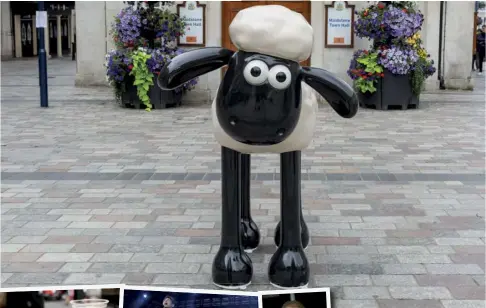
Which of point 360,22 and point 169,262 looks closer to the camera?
point 169,262

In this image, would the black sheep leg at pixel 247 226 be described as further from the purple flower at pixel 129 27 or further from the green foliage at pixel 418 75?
the green foliage at pixel 418 75

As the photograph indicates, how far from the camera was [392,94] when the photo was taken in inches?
470

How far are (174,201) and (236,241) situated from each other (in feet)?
6.70

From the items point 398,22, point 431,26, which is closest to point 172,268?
point 398,22

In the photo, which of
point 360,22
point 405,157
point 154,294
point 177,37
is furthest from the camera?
point 177,37

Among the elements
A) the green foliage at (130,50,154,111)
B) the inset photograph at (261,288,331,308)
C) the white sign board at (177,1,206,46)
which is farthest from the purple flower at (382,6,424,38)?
the inset photograph at (261,288,331,308)

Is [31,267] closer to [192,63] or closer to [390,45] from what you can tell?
[192,63]

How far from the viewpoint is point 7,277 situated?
13.1 feet

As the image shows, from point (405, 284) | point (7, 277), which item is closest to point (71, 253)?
point (7, 277)

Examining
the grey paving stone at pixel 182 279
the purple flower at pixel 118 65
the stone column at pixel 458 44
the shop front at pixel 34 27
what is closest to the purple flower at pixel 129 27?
the purple flower at pixel 118 65

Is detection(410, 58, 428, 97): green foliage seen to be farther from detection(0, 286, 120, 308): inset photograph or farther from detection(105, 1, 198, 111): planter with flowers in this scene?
detection(0, 286, 120, 308): inset photograph

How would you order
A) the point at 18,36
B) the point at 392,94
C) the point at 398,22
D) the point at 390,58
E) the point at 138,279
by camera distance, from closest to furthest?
the point at 138,279
the point at 398,22
the point at 390,58
the point at 392,94
the point at 18,36

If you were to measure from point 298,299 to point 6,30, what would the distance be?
31.8m

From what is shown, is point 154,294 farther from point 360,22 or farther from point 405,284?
point 360,22
